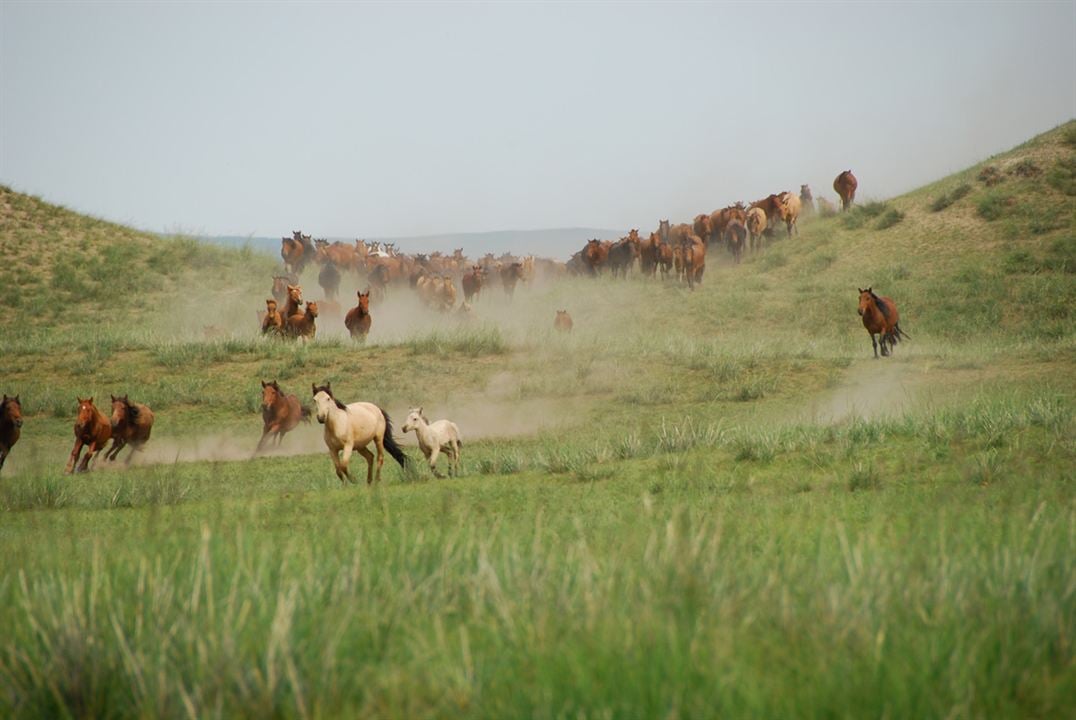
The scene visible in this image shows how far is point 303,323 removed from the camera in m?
27.7

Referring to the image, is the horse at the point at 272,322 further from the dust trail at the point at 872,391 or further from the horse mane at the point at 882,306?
the horse mane at the point at 882,306

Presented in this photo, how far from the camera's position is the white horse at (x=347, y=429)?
44.2 ft

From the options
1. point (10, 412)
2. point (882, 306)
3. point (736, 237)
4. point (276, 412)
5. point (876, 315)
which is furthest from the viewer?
point (736, 237)

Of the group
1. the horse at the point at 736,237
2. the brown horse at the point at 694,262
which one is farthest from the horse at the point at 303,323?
the horse at the point at 736,237

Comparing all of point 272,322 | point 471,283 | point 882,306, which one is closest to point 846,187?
point 471,283

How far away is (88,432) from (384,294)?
28.2m

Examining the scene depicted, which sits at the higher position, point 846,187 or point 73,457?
point 846,187

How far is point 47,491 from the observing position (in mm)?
12312

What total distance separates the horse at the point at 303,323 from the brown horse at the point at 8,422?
424 inches

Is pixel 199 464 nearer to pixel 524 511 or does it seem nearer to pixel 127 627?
pixel 524 511

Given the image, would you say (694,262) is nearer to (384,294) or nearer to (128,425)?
(384,294)

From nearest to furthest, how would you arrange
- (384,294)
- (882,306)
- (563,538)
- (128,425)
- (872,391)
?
(563,538) < (128,425) < (872,391) < (882,306) < (384,294)

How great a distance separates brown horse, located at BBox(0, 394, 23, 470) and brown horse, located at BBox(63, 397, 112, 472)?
869 mm

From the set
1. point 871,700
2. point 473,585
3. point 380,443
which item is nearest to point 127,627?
point 473,585
